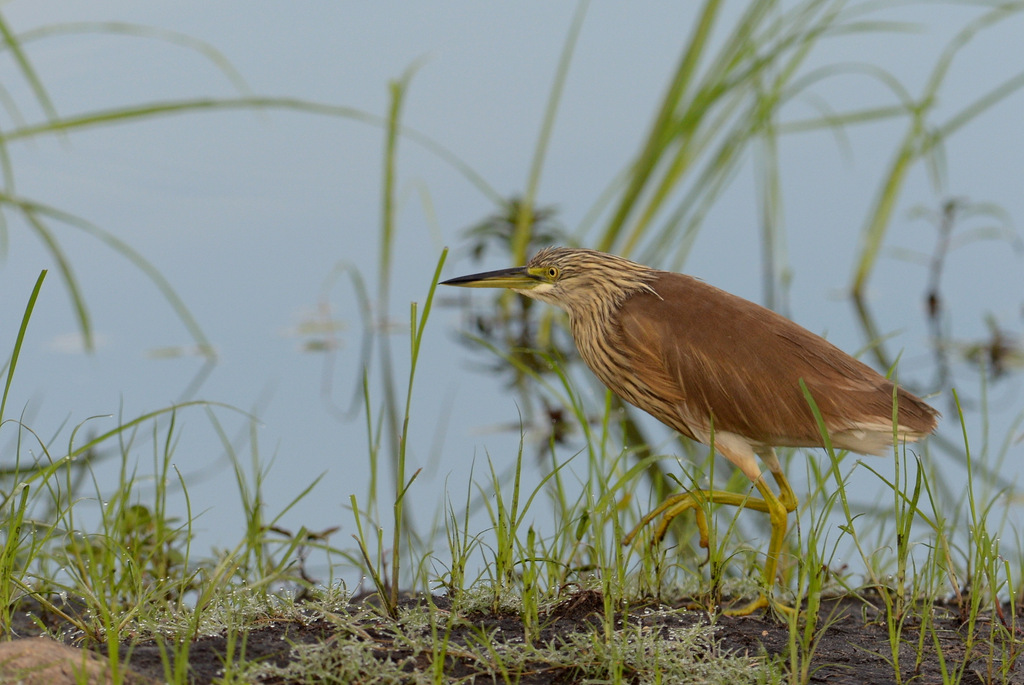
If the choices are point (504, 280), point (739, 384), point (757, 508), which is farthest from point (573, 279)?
point (757, 508)

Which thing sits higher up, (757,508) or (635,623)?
(757,508)

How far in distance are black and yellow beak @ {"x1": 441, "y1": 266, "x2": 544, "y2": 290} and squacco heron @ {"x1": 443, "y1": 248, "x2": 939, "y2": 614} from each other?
41cm

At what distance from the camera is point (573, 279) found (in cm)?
343

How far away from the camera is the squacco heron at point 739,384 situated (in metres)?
2.91

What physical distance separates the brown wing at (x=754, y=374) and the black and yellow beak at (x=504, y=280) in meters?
0.60

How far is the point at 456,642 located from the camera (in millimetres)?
2461

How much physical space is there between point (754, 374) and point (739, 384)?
2.0 inches

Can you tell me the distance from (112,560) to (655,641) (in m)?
1.49

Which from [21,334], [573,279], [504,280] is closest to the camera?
[21,334]

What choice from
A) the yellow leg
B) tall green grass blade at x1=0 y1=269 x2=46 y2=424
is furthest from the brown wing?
tall green grass blade at x1=0 y1=269 x2=46 y2=424

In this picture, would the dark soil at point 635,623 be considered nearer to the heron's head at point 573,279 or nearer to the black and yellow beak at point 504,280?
the heron's head at point 573,279

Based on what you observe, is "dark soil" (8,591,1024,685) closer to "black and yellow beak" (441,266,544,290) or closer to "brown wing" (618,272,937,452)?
"brown wing" (618,272,937,452)

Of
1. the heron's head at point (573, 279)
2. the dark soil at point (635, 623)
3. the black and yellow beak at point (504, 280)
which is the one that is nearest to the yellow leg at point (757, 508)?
the dark soil at point (635, 623)

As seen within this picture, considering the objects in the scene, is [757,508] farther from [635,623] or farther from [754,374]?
[635,623]
